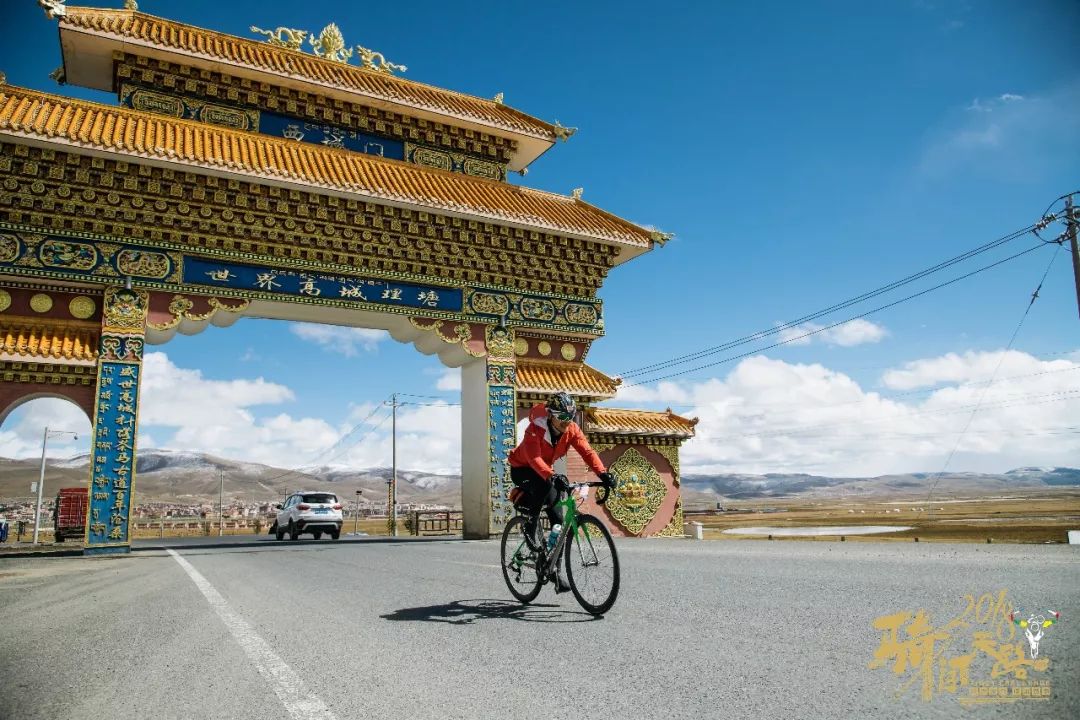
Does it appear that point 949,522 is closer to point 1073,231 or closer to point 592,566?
point 1073,231

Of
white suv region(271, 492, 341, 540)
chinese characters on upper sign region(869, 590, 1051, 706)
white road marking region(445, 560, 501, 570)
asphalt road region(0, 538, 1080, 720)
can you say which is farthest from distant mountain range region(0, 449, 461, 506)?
chinese characters on upper sign region(869, 590, 1051, 706)

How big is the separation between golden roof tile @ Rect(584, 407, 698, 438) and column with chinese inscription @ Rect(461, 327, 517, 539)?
2807mm

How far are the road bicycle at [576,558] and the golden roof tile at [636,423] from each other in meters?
13.0

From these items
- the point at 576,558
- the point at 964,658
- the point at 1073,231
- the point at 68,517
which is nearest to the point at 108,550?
the point at 576,558

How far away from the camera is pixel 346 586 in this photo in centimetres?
714

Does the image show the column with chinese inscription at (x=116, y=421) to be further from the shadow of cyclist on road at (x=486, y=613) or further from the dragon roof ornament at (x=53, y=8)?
the shadow of cyclist on road at (x=486, y=613)

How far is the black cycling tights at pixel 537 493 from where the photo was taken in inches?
208

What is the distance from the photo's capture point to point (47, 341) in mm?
12891

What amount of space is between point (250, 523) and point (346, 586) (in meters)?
46.1

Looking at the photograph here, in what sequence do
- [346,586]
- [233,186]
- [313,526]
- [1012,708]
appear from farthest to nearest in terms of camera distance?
[313,526]
[233,186]
[346,586]
[1012,708]

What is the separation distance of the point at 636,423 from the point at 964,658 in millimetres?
16542

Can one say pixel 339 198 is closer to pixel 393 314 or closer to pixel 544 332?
pixel 393 314

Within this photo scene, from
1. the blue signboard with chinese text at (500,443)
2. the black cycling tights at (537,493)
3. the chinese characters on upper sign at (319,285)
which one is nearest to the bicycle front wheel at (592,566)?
the black cycling tights at (537,493)

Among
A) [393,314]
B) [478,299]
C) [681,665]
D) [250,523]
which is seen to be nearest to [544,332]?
[478,299]
